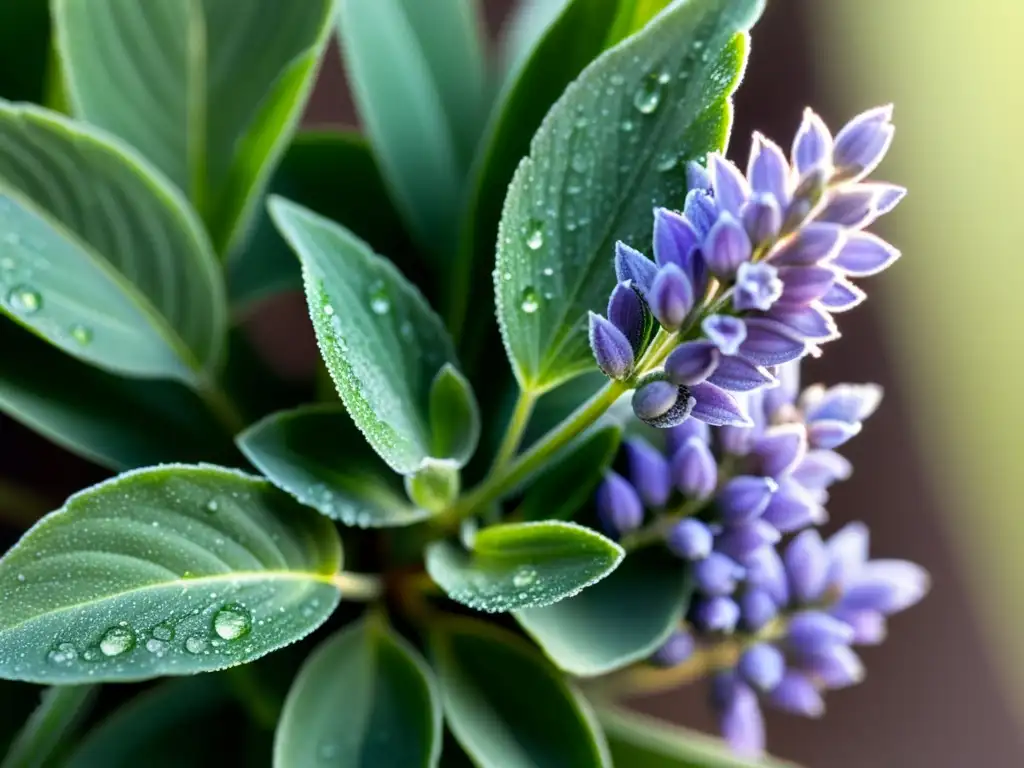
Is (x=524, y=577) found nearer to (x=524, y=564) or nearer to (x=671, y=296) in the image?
(x=524, y=564)

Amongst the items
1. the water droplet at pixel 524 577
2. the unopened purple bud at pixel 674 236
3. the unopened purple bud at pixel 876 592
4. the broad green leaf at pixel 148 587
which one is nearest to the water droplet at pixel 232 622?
the broad green leaf at pixel 148 587

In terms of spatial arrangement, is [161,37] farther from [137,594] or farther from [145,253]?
[137,594]

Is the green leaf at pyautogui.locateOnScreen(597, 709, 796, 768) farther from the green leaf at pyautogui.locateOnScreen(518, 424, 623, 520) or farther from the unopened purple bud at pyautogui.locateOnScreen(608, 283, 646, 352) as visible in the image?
the unopened purple bud at pyautogui.locateOnScreen(608, 283, 646, 352)

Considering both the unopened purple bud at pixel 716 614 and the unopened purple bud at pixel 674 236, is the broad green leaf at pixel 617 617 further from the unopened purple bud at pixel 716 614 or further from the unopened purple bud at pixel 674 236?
the unopened purple bud at pixel 674 236

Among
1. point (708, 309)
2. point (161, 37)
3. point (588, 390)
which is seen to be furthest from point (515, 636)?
point (161, 37)

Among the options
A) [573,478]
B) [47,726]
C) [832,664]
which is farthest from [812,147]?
[47,726]

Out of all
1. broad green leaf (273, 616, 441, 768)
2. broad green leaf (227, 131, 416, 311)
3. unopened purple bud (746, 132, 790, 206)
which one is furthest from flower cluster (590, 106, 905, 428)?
broad green leaf (227, 131, 416, 311)
